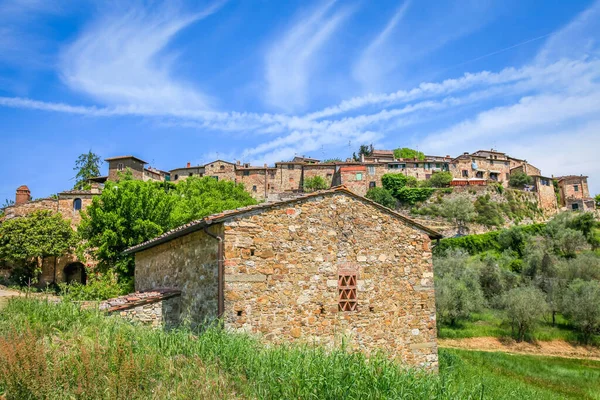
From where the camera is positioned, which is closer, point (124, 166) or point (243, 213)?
point (243, 213)

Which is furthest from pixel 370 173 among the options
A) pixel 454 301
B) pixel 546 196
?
pixel 454 301

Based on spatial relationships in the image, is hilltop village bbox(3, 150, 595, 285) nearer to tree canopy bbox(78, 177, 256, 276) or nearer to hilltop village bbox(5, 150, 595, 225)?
hilltop village bbox(5, 150, 595, 225)

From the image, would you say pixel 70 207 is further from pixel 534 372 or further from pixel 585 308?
pixel 585 308

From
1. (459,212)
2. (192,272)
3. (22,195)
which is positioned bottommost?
(192,272)

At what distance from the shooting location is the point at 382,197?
64.9 metres

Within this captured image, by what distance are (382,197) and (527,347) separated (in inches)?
1592

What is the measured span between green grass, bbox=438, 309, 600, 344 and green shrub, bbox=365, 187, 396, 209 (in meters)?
35.9

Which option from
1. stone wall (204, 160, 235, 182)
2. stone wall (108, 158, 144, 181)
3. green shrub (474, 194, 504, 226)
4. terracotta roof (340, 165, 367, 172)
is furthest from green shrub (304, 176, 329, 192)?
stone wall (108, 158, 144, 181)

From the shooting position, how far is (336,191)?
11656 millimetres

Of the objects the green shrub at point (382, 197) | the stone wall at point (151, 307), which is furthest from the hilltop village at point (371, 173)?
the stone wall at point (151, 307)

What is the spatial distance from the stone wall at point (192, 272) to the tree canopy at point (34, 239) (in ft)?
94.5

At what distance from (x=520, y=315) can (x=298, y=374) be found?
79.9ft

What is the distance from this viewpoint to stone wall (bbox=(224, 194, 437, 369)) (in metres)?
10.4

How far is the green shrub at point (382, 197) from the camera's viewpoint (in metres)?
64.8
